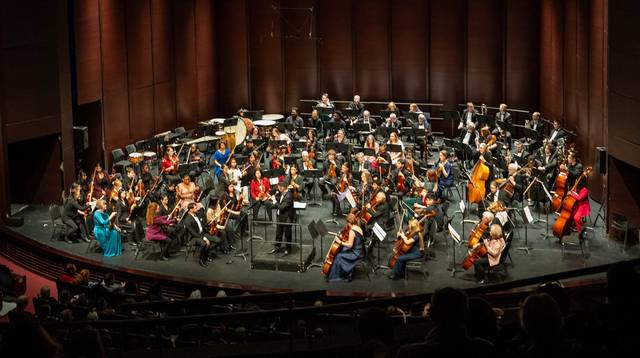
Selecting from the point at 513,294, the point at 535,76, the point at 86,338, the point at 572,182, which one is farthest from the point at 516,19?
the point at 86,338

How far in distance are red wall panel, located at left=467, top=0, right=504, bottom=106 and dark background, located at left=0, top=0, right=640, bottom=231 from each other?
3cm

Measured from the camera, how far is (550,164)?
48.4 ft

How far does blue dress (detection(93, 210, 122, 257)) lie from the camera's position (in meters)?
12.8

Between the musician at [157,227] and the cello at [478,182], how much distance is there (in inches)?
233

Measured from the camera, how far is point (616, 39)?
41.1ft

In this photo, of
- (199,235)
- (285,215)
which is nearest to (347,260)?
(285,215)

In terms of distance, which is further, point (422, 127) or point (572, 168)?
point (422, 127)

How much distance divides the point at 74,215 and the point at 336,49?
11221 mm

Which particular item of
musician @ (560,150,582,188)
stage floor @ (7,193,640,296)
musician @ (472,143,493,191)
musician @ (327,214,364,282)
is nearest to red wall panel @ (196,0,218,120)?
stage floor @ (7,193,640,296)

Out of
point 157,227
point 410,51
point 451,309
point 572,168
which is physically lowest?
point 157,227

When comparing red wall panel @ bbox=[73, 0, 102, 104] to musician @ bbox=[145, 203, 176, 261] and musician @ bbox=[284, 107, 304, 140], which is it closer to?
musician @ bbox=[284, 107, 304, 140]

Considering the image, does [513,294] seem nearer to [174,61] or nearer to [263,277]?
[263,277]

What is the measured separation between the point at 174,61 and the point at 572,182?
11.6 meters

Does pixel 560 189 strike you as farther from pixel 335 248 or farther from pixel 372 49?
pixel 372 49
